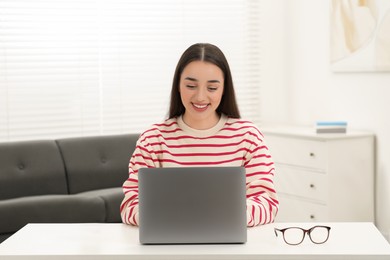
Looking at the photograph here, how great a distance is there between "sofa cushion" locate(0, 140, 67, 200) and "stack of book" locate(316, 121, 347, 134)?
1.83 m

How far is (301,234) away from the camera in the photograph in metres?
2.45

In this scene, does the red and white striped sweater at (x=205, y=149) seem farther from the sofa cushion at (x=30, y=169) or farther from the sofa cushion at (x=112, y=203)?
the sofa cushion at (x=30, y=169)

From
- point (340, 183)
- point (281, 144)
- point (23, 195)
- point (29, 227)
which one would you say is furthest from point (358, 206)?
point (29, 227)

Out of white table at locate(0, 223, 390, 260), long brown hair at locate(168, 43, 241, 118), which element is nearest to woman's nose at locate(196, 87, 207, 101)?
long brown hair at locate(168, 43, 241, 118)

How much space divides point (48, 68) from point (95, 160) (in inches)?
34.4

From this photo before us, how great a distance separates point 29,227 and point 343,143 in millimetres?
3141

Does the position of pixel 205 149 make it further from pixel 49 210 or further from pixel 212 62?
pixel 49 210

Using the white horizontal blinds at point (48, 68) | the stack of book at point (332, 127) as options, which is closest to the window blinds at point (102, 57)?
the white horizontal blinds at point (48, 68)

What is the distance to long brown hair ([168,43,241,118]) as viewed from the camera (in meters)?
2.87

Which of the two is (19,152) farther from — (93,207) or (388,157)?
(388,157)

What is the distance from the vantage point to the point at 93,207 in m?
4.85

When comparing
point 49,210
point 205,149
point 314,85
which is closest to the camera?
point 205,149

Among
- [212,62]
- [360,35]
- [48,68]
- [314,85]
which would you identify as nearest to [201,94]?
[212,62]

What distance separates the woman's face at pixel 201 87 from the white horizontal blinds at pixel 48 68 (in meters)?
3.06
